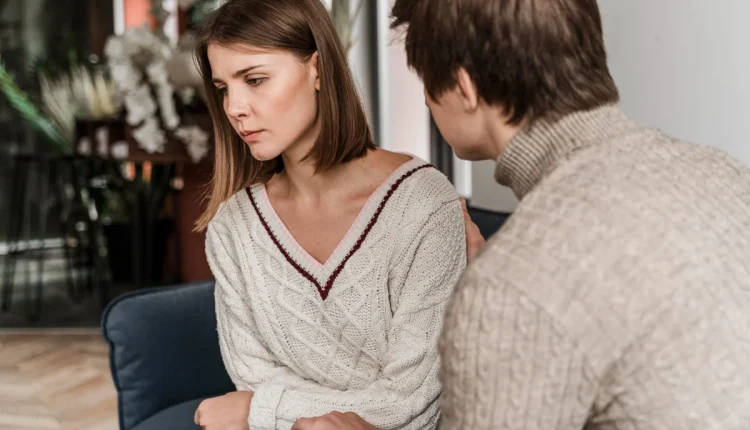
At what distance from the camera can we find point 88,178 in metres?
4.82

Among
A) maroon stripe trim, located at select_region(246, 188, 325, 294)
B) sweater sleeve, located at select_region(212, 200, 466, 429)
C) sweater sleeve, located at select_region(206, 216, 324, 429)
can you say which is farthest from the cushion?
maroon stripe trim, located at select_region(246, 188, 325, 294)

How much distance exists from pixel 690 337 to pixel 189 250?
3646 mm

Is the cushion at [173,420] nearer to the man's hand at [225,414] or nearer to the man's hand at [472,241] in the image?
the man's hand at [225,414]

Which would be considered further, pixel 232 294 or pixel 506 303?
pixel 232 294

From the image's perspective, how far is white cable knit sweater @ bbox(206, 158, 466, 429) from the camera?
4.74 feet

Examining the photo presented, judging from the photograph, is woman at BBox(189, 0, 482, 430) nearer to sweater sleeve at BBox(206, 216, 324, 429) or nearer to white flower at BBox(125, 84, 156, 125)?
sweater sleeve at BBox(206, 216, 324, 429)

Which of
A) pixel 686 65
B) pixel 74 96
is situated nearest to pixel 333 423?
pixel 686 65

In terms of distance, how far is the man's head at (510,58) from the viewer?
0.83m

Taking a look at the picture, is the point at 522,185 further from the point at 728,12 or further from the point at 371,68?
the point at 371,68

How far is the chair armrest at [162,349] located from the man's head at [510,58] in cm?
110

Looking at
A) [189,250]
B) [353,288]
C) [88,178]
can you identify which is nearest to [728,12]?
[353,288]

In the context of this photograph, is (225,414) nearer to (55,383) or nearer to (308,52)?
(308,52)

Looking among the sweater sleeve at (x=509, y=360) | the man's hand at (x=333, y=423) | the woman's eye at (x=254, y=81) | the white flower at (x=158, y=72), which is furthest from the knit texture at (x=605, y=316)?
the white flower at (x=158, y=72)

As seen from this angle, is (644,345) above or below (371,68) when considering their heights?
above
